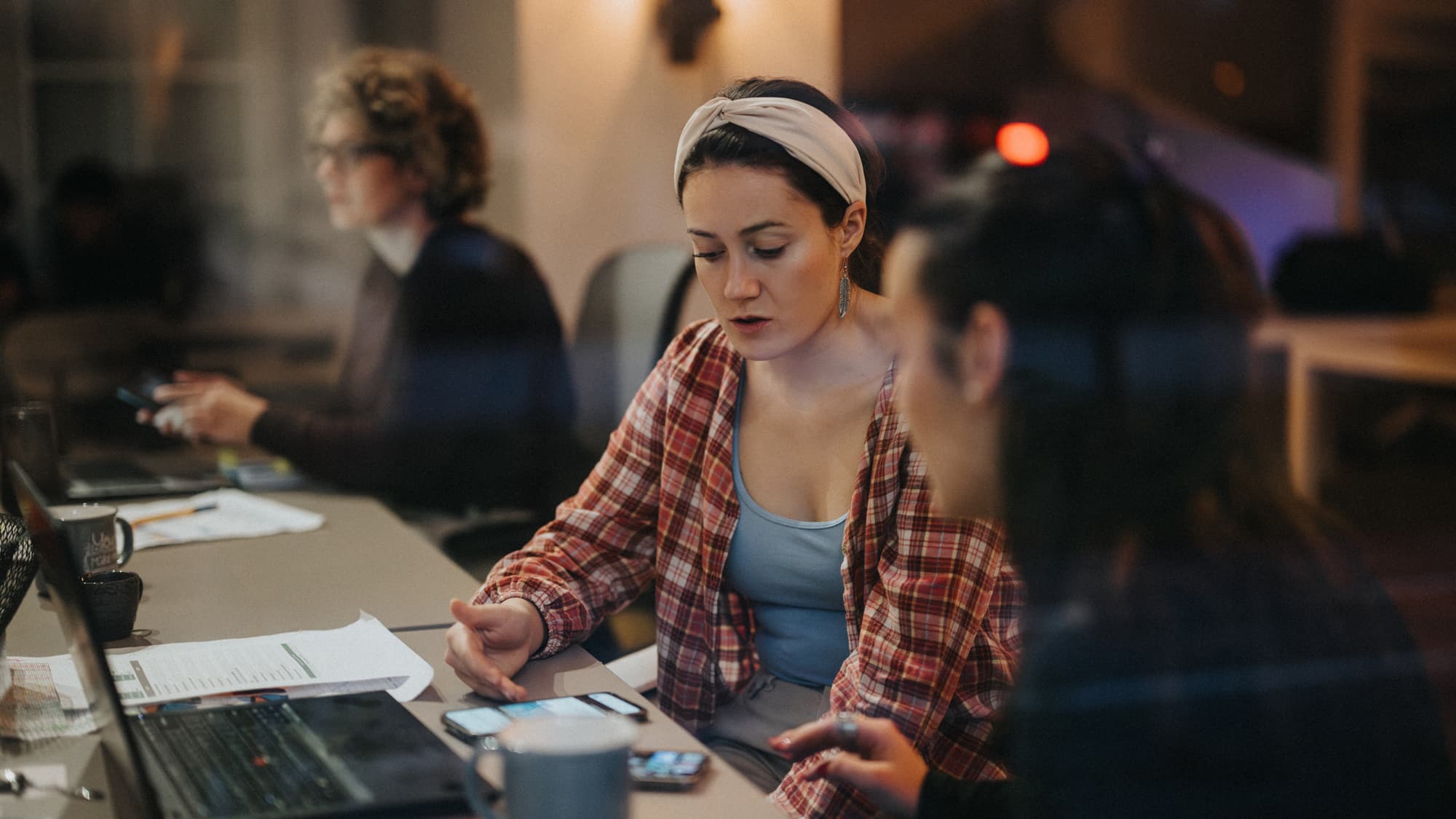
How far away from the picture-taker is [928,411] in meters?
0.80

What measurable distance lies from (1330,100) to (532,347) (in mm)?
1249

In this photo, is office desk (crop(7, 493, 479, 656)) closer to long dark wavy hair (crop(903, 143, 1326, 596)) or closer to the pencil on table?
the pencil on table

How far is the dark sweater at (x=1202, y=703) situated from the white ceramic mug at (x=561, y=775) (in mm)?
225

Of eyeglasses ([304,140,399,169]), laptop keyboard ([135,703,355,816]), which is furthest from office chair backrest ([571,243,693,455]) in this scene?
laptop keyboard ([135,703,355,816])

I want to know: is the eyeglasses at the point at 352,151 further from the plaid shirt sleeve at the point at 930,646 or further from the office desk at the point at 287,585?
the plaid shirt sleeve at the point at 930,646

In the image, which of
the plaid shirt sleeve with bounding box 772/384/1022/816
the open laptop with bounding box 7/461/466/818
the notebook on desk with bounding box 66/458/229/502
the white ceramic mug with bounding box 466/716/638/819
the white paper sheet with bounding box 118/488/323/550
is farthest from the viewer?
the notebook on desk with bounding box 66/458/229/502

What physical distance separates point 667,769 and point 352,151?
172 centimetres

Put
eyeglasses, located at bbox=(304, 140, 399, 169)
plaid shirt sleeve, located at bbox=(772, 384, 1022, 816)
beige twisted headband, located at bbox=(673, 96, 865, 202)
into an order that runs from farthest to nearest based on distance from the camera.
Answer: eyeglasses, located at bbox=(304, 140, 399, 169), beige twisted headband, located at bbox=(673, 96, 865, 202), plaid shirt sleeve, located at bbox=(772, 384, 1022, 816)

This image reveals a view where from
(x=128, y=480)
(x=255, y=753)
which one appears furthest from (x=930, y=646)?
(x=128, y=480)

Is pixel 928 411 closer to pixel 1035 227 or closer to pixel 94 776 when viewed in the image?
pixel 1035 227

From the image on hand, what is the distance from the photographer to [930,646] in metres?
1.06

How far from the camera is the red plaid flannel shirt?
1.07 metres

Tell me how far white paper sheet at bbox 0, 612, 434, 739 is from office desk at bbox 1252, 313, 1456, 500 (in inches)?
46.8

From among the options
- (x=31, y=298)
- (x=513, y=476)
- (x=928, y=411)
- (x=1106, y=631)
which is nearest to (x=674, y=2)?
(x=513, y=476)
